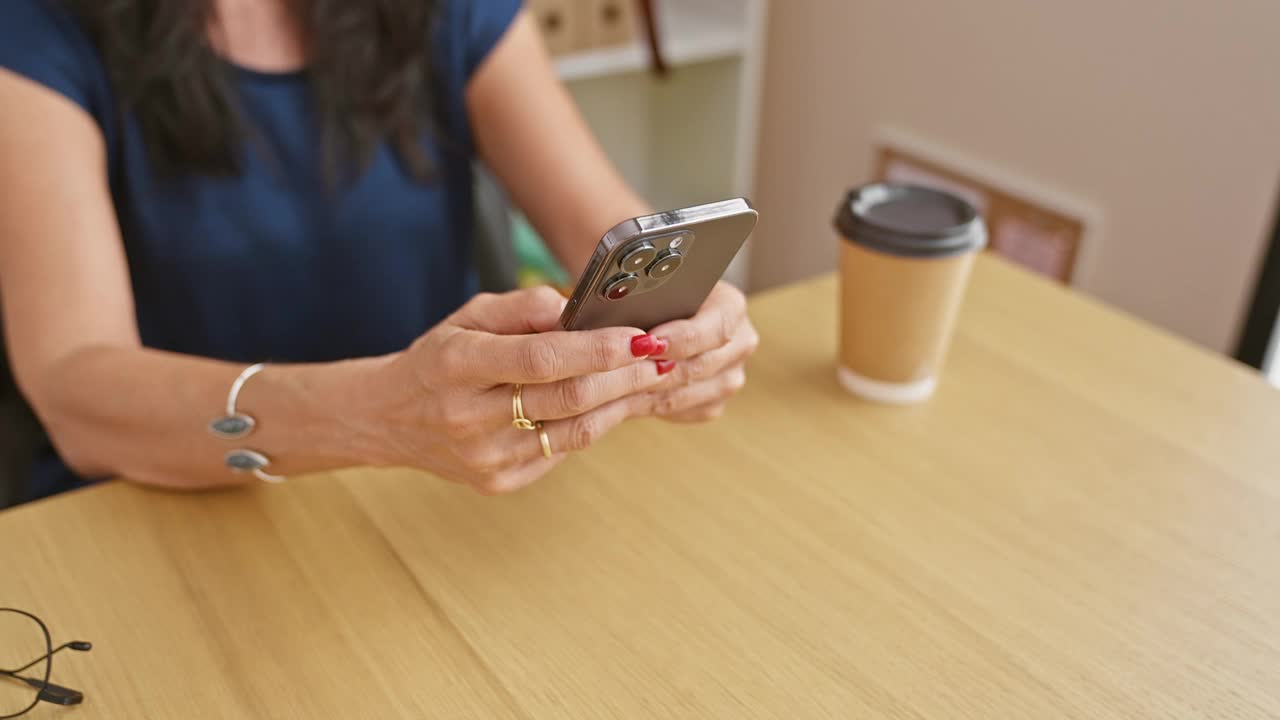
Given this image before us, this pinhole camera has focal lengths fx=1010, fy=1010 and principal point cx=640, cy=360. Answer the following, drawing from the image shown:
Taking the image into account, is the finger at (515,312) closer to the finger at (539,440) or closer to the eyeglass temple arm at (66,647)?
the finger at (539,440)

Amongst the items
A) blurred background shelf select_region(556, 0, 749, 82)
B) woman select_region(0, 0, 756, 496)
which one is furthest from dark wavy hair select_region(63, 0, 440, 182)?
blurred background shelf select_region(556, 0, 749, 82)

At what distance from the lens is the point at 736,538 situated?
2.17 ft

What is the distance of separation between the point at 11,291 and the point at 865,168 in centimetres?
154

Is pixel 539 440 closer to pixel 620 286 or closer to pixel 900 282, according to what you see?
pixel 620 286

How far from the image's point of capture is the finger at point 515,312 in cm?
60

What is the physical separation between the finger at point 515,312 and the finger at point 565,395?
1.5 inches

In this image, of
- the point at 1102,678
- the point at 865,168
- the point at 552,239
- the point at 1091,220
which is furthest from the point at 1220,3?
the point at 1102,678

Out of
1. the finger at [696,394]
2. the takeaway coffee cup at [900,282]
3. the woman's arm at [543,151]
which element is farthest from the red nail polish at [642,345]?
the woman's arm at [543,151]

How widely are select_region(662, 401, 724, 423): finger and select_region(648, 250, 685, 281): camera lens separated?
173 mm

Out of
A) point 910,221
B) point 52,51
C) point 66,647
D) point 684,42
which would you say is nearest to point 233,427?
point 66,647

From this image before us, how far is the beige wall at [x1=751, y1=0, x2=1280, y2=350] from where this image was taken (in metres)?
1.34

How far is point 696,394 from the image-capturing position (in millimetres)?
700

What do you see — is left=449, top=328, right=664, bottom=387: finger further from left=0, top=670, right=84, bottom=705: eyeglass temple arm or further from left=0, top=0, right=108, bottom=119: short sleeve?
left=0, top=0, right=108, bottom=119: short sleeve

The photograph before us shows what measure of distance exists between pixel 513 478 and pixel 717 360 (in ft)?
0.52
